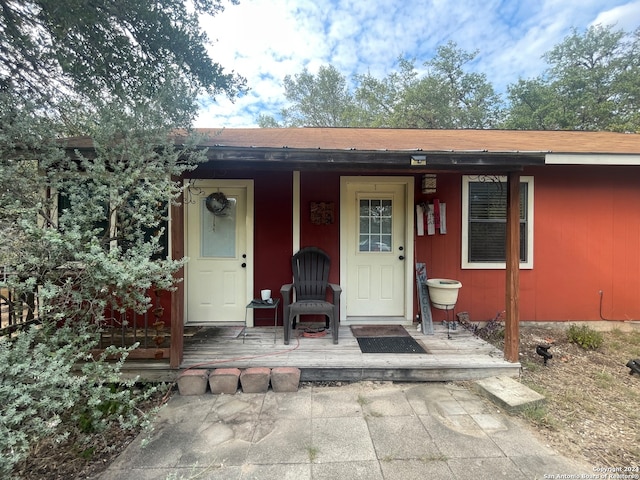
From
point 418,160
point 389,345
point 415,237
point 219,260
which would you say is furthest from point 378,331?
point 219,260

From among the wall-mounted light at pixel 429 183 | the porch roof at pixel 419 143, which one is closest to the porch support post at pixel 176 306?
the porch roof at pixel 419 143

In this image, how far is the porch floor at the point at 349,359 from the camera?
2.67m

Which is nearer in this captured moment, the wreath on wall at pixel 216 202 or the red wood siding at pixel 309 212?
the wreath on wall at pixel 216 202

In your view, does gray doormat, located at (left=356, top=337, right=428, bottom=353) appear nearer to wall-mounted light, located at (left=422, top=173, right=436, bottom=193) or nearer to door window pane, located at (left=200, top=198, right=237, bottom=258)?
wall-mounted light, located at (left=422, top=173, right=436, bottom=193)

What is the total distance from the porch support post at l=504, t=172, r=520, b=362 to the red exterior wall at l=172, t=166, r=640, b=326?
1.25 m

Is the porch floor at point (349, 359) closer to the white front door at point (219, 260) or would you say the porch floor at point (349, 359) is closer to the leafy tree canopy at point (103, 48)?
the white front door at point (219, 260)

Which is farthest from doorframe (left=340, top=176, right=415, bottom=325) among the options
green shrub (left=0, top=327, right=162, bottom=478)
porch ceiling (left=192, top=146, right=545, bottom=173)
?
green shrub (left=0, top=327, right=162, bottom=478)

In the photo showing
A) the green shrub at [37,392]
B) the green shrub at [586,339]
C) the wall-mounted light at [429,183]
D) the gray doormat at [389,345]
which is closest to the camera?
the green shrub at [37,392]

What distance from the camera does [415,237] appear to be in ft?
13.1

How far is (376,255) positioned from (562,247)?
8.70ft

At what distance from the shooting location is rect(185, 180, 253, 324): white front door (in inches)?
152

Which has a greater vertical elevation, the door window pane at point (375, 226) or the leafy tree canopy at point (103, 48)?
the leafy tree canopy at point (103, 48)

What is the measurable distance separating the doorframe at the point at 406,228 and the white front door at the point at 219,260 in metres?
1.25

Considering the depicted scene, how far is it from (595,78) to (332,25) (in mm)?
11646
